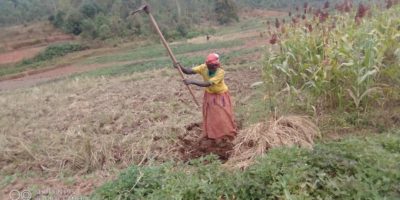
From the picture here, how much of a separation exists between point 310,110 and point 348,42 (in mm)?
841

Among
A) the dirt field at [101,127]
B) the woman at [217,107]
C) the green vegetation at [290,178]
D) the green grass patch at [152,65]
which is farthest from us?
the green grass patch at [152,65]

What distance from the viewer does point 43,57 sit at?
25.7 metres

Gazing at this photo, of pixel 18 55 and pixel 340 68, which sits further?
pixel 18 55

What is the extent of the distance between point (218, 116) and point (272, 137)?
0.59 meters

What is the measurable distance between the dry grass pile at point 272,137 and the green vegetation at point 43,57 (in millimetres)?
21828

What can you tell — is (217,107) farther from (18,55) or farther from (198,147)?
(18,55)

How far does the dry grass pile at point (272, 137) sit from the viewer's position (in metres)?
3.60

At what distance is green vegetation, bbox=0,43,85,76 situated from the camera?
2306 centimetres

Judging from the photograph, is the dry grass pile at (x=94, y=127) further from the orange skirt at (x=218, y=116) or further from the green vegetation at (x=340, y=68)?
the green vegetation at (x=340, y=68)

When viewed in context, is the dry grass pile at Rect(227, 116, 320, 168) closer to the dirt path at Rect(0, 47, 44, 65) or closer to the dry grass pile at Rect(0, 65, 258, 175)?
the dry grass pile at Rect(0, 65, 258, 175)

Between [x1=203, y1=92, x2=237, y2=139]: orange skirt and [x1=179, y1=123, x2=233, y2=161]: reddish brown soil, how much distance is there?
11 cm

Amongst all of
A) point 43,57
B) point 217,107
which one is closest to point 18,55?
point 43,57

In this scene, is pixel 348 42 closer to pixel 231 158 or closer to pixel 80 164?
pixel 231 158

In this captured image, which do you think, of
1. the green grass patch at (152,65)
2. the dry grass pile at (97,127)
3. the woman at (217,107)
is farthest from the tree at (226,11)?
the woman at (217,107)
